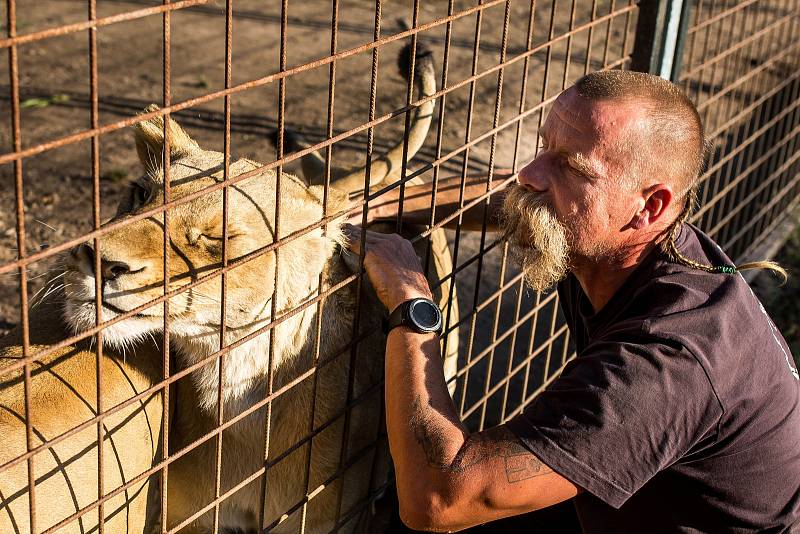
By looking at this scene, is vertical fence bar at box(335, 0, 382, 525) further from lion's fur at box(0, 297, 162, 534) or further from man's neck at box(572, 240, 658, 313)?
man's neck at box(572, 240, 658, 313)

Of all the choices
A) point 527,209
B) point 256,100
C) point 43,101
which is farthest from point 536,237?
point 43,101

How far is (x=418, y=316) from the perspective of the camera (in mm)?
2277

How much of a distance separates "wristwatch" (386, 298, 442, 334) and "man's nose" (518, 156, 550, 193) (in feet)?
1.31

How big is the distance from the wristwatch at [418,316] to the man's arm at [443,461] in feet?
0.06

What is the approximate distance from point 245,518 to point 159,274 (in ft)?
3.09

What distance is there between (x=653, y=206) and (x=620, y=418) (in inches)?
24.3

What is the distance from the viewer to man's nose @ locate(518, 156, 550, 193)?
2.45 meters

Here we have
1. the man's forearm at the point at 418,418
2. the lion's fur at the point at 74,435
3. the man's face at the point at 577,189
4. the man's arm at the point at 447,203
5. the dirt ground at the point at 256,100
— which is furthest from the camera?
the dirt ground at the point at 256,100

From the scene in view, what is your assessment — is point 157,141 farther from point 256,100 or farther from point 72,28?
point 256,100

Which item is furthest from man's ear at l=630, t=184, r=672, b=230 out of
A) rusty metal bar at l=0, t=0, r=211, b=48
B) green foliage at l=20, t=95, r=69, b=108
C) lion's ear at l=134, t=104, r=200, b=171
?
green foliage at l=20, t=95, r=69, b=108

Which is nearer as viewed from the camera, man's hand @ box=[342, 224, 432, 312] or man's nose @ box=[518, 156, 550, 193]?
man's hand @ box=[342, 224, 432, 312]

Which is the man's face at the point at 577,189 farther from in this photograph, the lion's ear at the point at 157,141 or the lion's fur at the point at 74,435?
the lion's fur at the point at 74,435

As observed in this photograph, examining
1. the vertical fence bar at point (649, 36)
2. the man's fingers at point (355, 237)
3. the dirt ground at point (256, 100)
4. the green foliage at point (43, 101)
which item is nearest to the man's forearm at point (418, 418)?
the man's fingers at point (355, 237)

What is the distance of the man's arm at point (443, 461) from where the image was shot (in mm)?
2045
